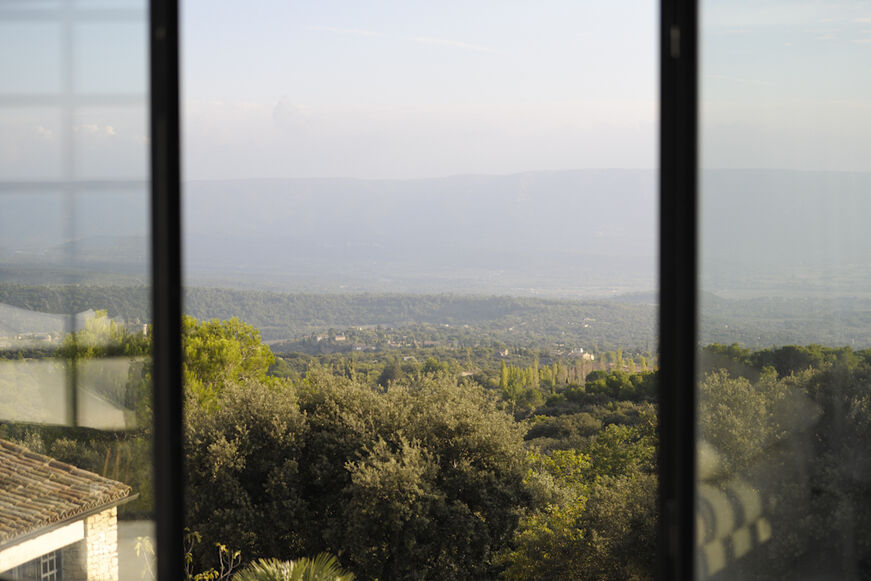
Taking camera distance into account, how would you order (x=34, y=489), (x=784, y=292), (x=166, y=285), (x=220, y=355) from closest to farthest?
(x=166, y=285), (x=784, y=292), (x=34, y=489), (x=220, y=355)

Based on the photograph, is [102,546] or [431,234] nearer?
[102,546]

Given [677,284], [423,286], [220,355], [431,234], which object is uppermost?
[431,234]

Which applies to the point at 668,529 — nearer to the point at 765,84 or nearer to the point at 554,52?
the point at 765,84

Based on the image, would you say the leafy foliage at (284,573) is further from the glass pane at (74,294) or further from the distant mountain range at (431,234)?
the distant mountain range at (431,234)

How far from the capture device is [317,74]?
48.4 ft

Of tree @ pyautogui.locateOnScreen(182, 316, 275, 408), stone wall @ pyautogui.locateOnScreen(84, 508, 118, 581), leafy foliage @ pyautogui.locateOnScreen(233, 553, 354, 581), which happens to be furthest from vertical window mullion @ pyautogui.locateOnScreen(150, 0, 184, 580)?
tree @ pyautogui.locateOnScreen(182, 316, 275, 408)

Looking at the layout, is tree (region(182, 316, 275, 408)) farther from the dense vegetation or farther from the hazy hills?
the hazy hills

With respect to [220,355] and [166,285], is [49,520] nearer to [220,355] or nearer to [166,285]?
[166,285]

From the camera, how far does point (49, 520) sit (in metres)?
2.11

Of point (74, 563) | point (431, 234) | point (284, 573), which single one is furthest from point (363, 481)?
point (431, 234)

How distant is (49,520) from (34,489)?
0.11 metres

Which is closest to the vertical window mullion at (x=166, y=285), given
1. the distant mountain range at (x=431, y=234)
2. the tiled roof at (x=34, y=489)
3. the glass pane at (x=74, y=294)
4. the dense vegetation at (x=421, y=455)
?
the glass pane at (x=74, y=294)

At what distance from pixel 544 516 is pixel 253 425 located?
13.0 feet

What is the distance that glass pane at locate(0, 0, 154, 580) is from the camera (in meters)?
1.59
